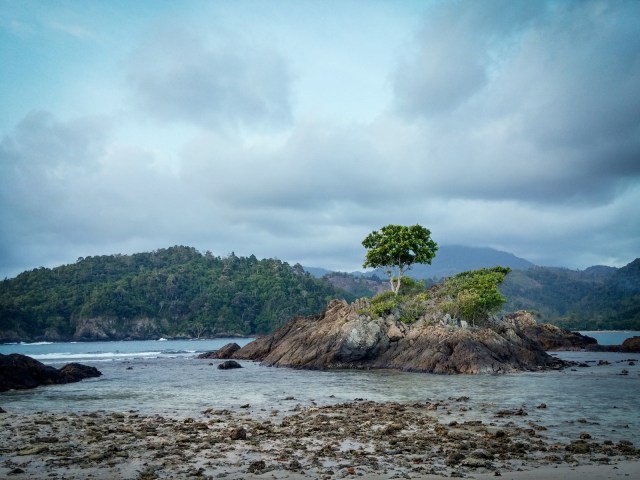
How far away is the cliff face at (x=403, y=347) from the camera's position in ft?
160

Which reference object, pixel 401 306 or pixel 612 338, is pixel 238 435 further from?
pixel 612 338

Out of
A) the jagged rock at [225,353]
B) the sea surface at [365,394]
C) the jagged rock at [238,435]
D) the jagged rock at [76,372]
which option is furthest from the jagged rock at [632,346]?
the jagged rock at [238,435]

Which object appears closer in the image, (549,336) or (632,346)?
(632,346)

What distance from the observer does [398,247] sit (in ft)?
216

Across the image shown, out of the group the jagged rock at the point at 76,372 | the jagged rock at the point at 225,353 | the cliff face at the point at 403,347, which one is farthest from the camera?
the jagged rock at the point at 225,353

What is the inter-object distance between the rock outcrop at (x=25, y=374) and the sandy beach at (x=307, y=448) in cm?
1778

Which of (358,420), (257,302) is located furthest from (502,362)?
(257,302)

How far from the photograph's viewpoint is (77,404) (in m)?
29.9

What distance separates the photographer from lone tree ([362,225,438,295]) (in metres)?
66.2

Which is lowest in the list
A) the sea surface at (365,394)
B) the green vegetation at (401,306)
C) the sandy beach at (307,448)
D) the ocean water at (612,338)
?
the sea surface at (365,394)

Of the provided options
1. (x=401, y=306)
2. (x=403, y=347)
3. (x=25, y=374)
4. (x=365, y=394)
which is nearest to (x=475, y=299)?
(x=401, y=306)

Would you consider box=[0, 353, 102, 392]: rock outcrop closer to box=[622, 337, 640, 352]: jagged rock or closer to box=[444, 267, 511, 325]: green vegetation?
box=[444, 267, 511, 325]: green vegetation

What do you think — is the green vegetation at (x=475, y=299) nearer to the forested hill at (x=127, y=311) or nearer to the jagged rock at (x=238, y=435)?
the jagged rock at (x=238, y=435)

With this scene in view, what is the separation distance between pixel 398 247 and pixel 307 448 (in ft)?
166
